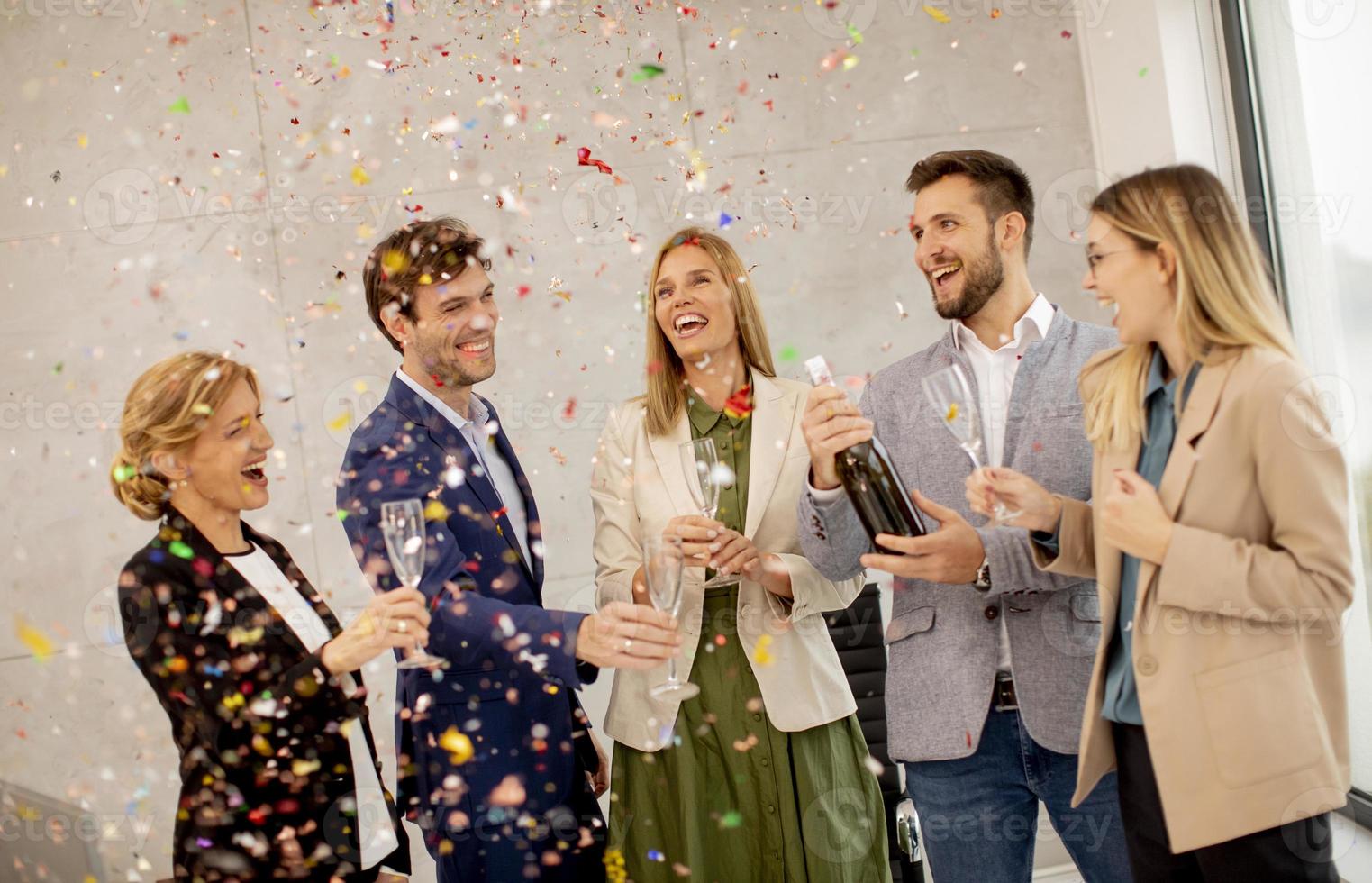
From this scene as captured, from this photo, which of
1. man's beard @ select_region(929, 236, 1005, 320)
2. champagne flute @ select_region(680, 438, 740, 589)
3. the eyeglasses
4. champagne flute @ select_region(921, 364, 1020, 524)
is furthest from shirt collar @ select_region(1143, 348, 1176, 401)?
champagne flute @ select_region(680, 438, 740, 589)

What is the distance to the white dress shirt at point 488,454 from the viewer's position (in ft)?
7.13

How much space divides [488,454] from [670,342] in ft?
1.52

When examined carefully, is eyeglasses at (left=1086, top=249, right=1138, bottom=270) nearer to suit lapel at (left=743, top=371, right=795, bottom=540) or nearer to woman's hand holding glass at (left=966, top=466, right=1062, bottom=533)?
woman's hand holding glass at (left=966, top=466, right=1062, bottom=533)

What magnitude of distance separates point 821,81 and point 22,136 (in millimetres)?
2428

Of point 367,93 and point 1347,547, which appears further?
point 367,93

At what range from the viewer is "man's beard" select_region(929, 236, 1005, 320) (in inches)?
83.0

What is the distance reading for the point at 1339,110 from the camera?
8.74 ft

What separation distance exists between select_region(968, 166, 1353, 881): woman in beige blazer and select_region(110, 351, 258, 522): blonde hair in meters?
1.55

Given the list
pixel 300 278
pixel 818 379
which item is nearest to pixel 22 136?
pixel 300 278

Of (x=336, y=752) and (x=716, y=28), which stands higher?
(x=716, y=28)

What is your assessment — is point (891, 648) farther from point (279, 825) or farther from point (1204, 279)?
point (279, 825)

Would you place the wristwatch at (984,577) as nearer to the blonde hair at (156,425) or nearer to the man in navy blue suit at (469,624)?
the man in navy blue suit at (469,624)

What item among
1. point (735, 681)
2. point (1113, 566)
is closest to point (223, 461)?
point (735, 681)

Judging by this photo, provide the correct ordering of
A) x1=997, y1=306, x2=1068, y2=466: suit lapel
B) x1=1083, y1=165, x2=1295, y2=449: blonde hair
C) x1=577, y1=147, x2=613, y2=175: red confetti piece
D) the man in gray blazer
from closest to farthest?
1. x1=1083, y1=165, x2=1295, y2=449: blonde hair
2. the man in gray blazer
3. x1=997, y1=306, x2=1068, y2=466: suit lapel
4. x1=577, y1=147, x2=613, y2=175: red confetti piece
